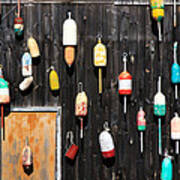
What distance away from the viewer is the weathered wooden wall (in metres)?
4.50

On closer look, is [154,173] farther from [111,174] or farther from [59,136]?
[59,136]

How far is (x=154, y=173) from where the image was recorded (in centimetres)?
453

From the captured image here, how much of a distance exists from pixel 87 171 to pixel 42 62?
1742mm

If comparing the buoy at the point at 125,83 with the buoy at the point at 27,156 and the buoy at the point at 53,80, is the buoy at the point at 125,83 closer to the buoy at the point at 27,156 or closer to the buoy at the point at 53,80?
the buoy at the point at 53,80

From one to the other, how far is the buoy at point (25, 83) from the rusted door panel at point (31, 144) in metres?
0.39

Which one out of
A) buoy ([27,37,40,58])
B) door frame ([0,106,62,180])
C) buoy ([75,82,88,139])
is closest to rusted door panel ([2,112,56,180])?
door frame ([0,106,62,180])

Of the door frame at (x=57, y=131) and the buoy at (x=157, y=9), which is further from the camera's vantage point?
A: the door frame at (x=57, y=131)

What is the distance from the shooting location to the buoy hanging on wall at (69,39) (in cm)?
438

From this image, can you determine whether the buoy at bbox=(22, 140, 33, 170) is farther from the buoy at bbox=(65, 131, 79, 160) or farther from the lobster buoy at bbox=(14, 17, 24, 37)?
the lobster buoy at bbox=(14, 17, 24, 37)

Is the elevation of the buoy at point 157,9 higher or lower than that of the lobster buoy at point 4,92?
higher

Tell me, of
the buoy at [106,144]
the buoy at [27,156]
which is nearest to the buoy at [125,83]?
the buoy at [106,144]

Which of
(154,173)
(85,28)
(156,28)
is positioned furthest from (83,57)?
(154,173)

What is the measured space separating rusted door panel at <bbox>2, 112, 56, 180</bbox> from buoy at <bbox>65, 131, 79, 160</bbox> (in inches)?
8.2

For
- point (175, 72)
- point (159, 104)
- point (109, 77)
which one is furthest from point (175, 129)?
point (109, 77)
